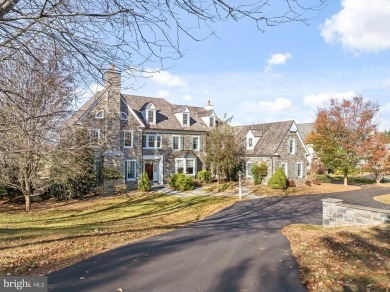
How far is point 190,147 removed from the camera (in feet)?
111

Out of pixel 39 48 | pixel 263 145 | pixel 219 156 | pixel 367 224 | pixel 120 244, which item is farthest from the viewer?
pixel 263 145

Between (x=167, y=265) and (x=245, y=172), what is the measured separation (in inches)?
1062

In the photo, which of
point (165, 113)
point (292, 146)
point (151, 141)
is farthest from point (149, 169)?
point (292, 146)

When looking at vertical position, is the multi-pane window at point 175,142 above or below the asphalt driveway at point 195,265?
above

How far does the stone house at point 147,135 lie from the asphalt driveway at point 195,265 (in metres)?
16.7

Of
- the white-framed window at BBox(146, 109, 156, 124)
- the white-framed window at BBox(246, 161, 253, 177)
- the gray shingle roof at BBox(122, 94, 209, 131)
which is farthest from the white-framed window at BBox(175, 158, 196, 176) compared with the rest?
the white-framed window at BBox(246, 161, 253, 177)

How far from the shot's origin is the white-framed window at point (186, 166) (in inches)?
1292

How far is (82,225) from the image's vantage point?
583 inches

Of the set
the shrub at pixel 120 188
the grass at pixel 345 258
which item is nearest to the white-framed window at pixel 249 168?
the shrub at pixel 120 188

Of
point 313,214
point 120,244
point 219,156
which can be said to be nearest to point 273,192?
point 219,156

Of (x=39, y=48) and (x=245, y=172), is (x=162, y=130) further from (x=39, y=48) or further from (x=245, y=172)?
(x=39, y=48)

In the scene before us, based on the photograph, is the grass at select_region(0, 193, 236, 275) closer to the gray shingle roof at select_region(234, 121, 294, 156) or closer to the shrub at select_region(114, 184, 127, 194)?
the shrub at select_region(114, 184, 127, 194)

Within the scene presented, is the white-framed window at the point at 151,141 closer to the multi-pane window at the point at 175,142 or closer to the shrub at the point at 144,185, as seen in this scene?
the multi-pane window at the point at 175,142

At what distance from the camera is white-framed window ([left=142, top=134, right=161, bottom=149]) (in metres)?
30.6
